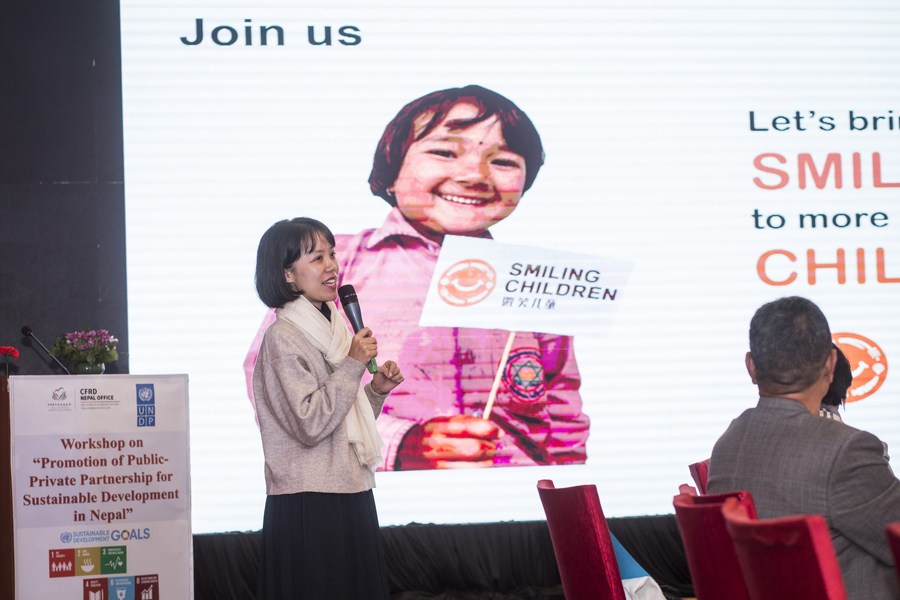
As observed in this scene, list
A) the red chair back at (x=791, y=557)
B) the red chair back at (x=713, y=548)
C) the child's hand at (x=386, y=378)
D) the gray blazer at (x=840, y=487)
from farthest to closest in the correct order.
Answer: the child's hand at (x=386, y=378), the gray blazer at (x=840, y=487), the red chair back at (x=713, y=548), the red chair back at (x=791, y=557)

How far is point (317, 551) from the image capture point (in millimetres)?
2629

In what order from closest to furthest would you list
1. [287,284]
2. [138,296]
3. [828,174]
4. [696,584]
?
[696,584], [287,284], [138,296], [828,174]

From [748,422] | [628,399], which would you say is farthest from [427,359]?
[748,422]

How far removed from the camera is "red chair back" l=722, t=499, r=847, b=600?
1.31 m

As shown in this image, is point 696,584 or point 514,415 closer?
point 696,584

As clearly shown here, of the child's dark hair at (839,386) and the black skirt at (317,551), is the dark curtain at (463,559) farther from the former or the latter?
the black skirt at (317,551)

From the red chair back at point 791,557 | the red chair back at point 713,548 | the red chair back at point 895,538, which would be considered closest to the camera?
the red chair back at point 895,538

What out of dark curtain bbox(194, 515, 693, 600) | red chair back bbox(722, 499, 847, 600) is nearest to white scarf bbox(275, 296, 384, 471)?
red chair back bbox(722, 499, 847, 600)

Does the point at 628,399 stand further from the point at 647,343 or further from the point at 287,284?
the point at 287,284

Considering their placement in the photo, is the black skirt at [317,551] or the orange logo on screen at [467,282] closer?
the black skirt at [317,551]

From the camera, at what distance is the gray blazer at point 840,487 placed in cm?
178

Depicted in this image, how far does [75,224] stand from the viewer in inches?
188

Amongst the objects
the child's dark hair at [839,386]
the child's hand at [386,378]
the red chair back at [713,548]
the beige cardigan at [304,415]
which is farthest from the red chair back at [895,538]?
the child's dark hair at [839,386]

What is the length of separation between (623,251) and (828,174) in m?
1.14
